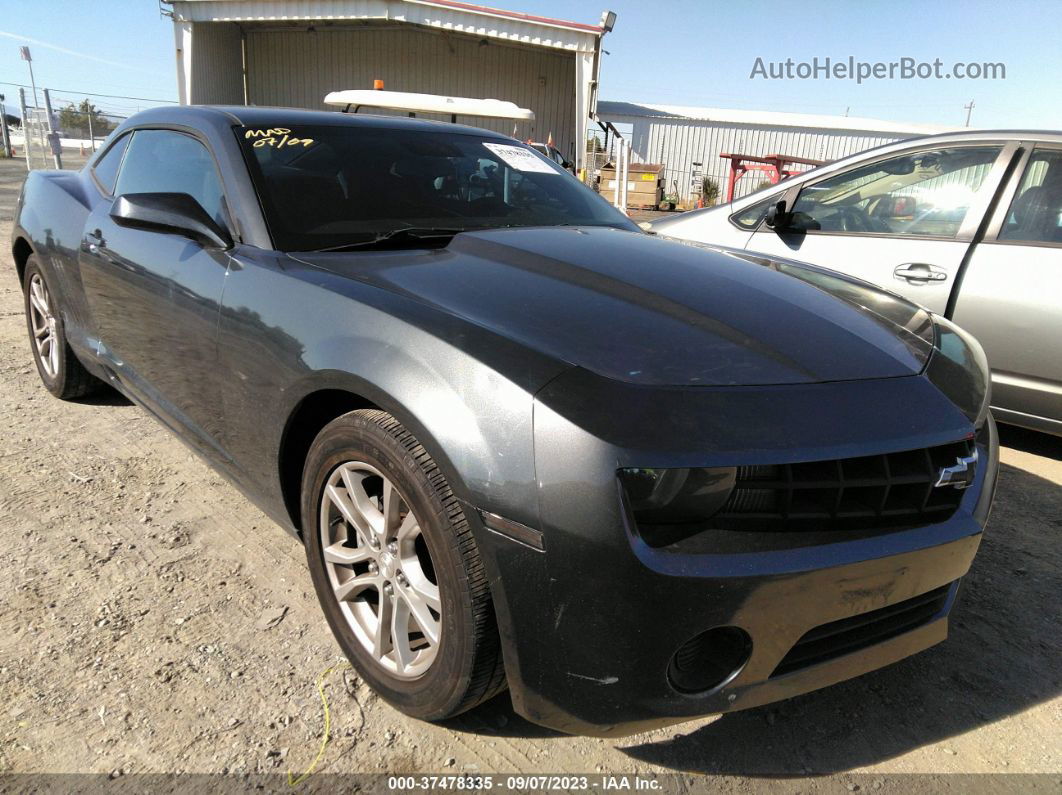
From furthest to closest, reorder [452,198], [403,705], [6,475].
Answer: [6,475]
[452,198]
[403,705]

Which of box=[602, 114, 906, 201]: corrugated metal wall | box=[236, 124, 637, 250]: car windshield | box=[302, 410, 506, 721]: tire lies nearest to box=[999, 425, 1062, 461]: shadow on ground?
box=[236, 124, 637, 250]: car windshield

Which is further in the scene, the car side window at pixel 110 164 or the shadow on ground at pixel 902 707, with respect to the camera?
the car side window at pixel 110 164

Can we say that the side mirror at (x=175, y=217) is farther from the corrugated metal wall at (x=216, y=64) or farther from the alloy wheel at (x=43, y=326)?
the corrugated metal wall at (x=216, y=64)

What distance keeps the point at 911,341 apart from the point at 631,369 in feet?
3.18

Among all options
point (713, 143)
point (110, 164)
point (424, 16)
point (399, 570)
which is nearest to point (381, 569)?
point (399, 570)

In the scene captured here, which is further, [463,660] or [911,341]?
[911,341]

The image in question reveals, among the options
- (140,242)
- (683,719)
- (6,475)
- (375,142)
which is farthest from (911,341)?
(6,475)

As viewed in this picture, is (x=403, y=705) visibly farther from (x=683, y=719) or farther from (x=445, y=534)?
(x=683, y=719)

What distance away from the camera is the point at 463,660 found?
159cm

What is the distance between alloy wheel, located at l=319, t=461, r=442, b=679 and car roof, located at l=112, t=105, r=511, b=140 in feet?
4.82

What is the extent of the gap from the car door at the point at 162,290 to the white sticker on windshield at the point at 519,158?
1.13 meters

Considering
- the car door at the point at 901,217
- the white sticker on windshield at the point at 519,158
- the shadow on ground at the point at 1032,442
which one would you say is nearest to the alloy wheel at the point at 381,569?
the white sticker on windshield at the point at 519,158

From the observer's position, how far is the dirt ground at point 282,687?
1754 millimetres

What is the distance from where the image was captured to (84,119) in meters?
24.2
